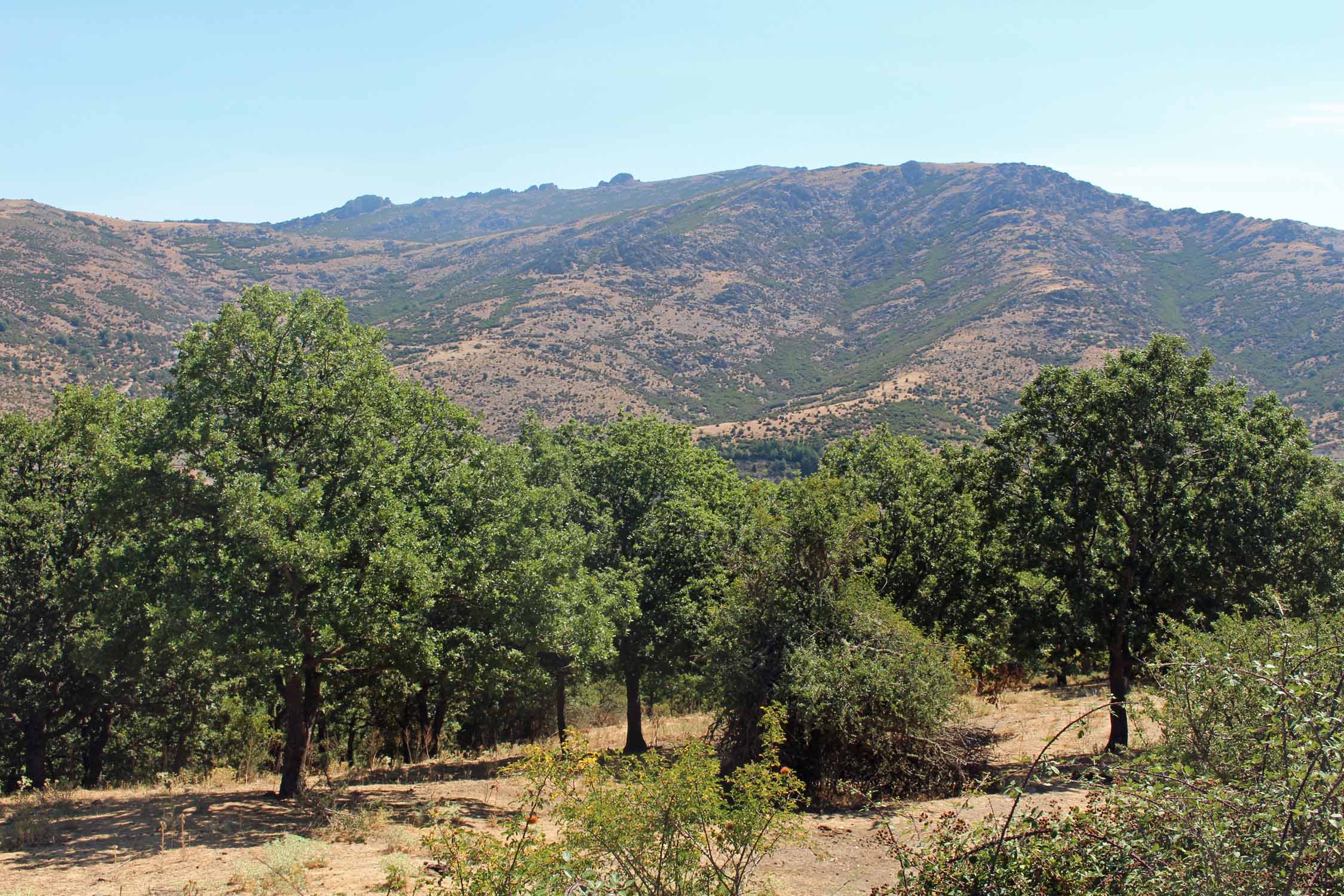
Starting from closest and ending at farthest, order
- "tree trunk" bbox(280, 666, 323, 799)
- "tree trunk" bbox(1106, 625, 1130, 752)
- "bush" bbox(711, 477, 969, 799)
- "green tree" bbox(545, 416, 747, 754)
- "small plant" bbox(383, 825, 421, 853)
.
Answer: "small plant" bbox(383, 825, 421, 853) < "tree trunk" bbox(280, 666, 323, 799) < "bush" bbox(711, 477, 969, 799) < "tree trunk" bbox(1106, 625, 1130, 752) < "green tree" bbox(545, 416, 747, 754)

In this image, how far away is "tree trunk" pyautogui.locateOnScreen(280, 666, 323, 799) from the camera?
574 inches

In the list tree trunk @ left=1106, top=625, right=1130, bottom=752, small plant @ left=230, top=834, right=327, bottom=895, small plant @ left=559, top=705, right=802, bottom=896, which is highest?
small plant @ left=559, top=705, right=802, bottom=896

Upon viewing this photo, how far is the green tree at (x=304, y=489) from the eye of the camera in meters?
12.4

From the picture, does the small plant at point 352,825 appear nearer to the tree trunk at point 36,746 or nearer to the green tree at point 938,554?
the tree trunk at point 36,746

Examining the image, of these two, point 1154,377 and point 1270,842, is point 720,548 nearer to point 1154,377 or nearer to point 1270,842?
point 1154,377

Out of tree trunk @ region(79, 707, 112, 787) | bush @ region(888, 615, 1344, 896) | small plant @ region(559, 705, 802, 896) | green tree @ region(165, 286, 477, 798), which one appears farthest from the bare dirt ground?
tree trunk @ region(79, 707, 112, 787)

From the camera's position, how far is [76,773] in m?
24.6

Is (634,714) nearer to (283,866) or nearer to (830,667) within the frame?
(830,667)

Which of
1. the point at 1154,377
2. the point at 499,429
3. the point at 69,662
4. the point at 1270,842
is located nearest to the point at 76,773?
the point at 69,662

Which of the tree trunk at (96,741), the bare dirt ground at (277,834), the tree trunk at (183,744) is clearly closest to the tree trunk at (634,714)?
the bare dirt ground at (277,834)

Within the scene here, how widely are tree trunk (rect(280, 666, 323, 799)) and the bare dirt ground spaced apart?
47cm

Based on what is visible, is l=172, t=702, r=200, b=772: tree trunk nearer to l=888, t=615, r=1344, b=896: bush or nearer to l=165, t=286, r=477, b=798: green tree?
l=165, t=286, r=477, b=798: green tree

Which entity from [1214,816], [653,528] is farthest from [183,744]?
[1214,816]

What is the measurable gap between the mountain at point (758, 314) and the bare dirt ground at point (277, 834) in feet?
201
